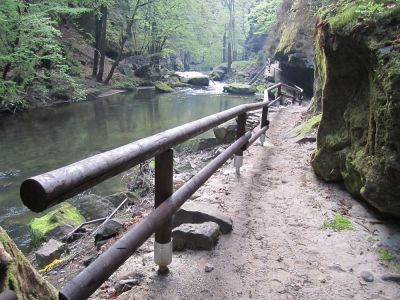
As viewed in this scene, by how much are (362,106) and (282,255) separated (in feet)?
6.82

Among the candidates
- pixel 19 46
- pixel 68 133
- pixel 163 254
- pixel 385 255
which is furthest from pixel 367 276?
pixel 19 46

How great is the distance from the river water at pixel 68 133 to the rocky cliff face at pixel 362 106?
17.9 feet

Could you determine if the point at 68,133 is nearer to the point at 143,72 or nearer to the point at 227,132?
the point at 227,132

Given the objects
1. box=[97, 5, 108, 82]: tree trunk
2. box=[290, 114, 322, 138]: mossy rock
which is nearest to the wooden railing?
box=[290, 114, 322, 138]: mossy rock

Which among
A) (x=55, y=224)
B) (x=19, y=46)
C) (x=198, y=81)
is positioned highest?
(x=19, y=46)

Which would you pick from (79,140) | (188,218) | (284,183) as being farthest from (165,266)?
(79,140)

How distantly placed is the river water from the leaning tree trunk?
5000 millimetres

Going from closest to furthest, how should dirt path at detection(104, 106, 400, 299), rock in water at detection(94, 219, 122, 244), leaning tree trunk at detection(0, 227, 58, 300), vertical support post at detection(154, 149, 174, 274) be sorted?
leaning tree trunk at detection(0, 227, 58, 300)
vertical support post at detection(154, 149, 174, 274)
dirt path at detection(104, 106, 400, 299)
rock in water at detection(94, 219, 122, 244)

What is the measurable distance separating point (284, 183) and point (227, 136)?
598 centimetres

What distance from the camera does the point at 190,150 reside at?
1195 cm

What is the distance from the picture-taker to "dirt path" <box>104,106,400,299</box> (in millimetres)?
2789

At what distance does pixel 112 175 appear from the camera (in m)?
1.81

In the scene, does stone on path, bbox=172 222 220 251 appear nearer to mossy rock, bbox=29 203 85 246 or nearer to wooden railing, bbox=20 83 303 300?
wooden railing, bbox=20 83 303 300

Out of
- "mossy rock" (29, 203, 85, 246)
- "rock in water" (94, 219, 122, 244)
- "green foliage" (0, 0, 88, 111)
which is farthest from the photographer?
"green foliage" (0, 0, 88, 111)
